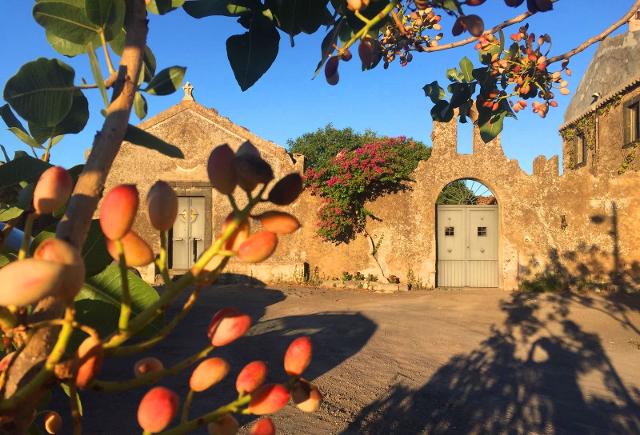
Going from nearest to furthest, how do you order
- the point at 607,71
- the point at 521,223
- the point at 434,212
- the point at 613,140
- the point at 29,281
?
the point at 29,281, the point at 521,223, the point at 434,212, the point at 613,140, the point at 607,71

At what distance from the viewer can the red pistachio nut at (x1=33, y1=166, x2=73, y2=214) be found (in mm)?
446

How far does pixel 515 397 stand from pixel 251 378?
5.05 metres

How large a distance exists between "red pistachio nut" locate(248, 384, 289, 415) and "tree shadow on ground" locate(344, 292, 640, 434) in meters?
3.81

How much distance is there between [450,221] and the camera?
41.1 ft

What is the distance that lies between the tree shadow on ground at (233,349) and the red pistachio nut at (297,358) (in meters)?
2.43

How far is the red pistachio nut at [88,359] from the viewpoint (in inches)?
15.2

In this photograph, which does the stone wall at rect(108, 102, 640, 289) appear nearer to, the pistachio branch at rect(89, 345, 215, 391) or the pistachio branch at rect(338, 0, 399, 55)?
the pistachio branch at rect(338, 0, 399, 55)

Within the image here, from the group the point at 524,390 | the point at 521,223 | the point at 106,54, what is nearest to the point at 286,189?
the point at 106,54

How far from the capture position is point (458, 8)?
4.15ft

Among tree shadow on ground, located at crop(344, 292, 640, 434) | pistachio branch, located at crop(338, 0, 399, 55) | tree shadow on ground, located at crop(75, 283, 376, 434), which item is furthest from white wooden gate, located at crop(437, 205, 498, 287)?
pistachio branch, located at crop(338, 0, 399, 55)

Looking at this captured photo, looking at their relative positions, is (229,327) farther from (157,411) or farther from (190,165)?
(190,165)

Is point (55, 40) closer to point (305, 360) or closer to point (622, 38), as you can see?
point (305, 360)

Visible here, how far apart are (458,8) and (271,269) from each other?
36.1 ft

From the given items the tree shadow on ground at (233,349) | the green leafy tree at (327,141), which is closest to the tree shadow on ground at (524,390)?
the tree shadow on ground at (233,349)
